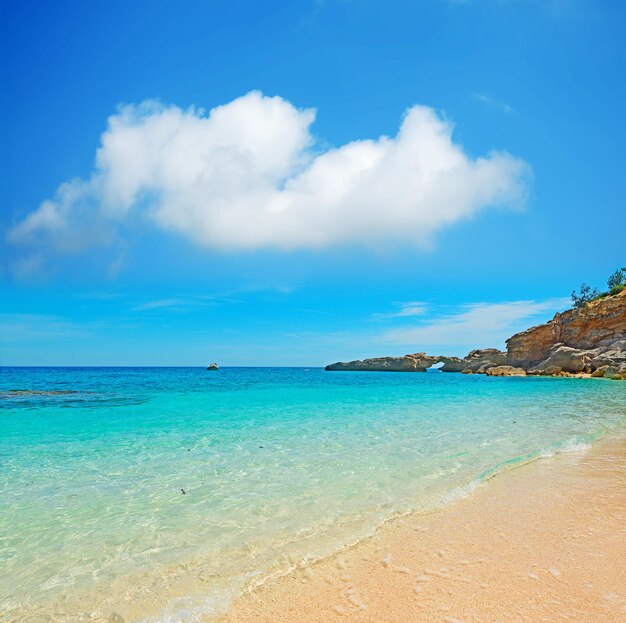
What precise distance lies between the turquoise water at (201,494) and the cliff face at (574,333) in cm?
4456

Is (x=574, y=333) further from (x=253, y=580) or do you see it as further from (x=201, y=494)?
(x=253, y=580)

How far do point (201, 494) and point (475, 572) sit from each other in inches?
173

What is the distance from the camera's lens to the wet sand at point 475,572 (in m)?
3.41

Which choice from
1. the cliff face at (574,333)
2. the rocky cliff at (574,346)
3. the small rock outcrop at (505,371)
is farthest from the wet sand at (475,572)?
the small rock outcrop at (505,371)

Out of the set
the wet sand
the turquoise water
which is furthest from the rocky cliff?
the wet sand

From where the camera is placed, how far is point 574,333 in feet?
183

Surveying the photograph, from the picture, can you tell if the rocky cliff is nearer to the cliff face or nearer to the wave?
the cliff face

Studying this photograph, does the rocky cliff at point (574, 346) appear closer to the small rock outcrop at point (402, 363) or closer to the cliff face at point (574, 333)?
the cliff face at point (574, 333)

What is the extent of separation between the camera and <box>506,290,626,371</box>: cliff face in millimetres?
50500

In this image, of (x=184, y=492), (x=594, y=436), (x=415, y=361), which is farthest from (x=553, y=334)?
(x=184, y=492)

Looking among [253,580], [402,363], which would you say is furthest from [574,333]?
[253,580]

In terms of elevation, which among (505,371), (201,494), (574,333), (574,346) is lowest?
(505,371)

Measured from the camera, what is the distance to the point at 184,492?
684cm

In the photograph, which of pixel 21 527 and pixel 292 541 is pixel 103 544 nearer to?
pixel 21 527
